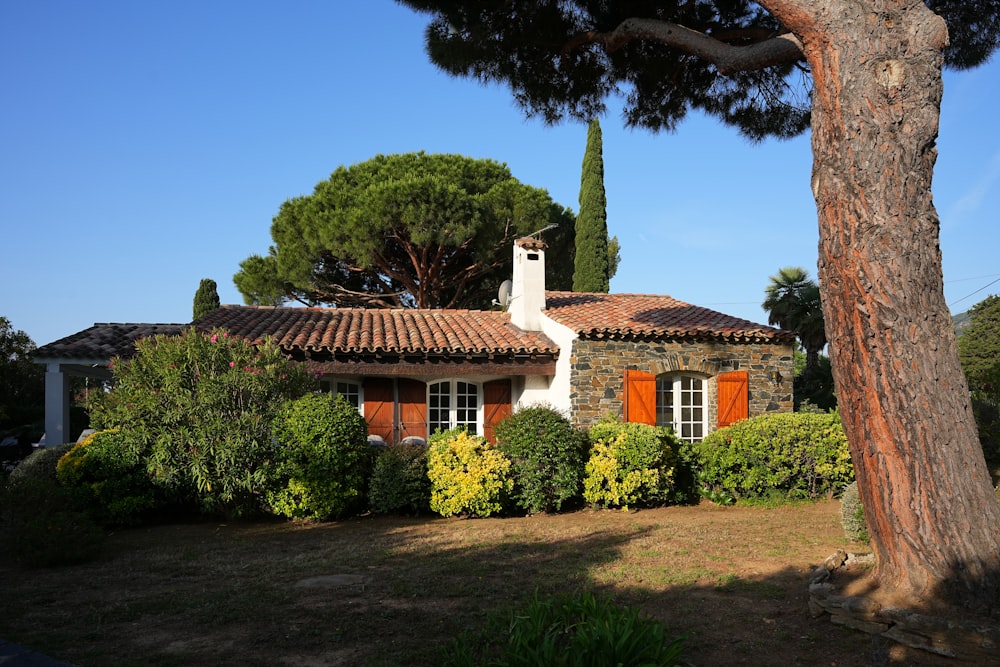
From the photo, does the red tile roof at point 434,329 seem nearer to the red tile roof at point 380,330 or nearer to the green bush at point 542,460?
the red tile roof at point 380,330

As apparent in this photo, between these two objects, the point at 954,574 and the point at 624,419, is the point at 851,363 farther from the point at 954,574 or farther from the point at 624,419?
the point at 624,419

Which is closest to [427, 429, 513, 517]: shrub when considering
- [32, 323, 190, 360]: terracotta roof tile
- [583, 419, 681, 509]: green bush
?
[583, 419, 681, 509]: green bush

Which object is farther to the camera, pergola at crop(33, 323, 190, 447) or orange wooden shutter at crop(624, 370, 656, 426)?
pergola at crop(33, 323, 190, 447)

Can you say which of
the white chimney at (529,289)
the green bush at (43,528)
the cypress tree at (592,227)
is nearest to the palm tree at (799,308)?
the cypress tree at (592,227)

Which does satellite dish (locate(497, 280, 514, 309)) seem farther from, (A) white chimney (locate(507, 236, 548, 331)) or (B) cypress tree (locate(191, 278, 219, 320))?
(B) cypress tree (locate(191, 278, 219, 320))

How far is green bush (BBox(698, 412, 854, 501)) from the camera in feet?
35.5

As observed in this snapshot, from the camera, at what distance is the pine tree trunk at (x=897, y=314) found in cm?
→ 459

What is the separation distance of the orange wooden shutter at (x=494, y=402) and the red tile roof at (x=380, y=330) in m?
1.17

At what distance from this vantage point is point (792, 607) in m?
5.30

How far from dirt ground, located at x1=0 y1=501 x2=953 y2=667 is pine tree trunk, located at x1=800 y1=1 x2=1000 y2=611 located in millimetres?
789

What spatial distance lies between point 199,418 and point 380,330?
246 inches

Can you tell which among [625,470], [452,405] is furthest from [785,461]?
[452,405]

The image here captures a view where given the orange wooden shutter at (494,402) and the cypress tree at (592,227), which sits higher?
the cypress tree at (592,227)

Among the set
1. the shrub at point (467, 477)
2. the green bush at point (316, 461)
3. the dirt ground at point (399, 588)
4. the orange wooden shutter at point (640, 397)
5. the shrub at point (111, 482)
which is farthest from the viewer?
the orange wooden shutter at point (640, 397)
